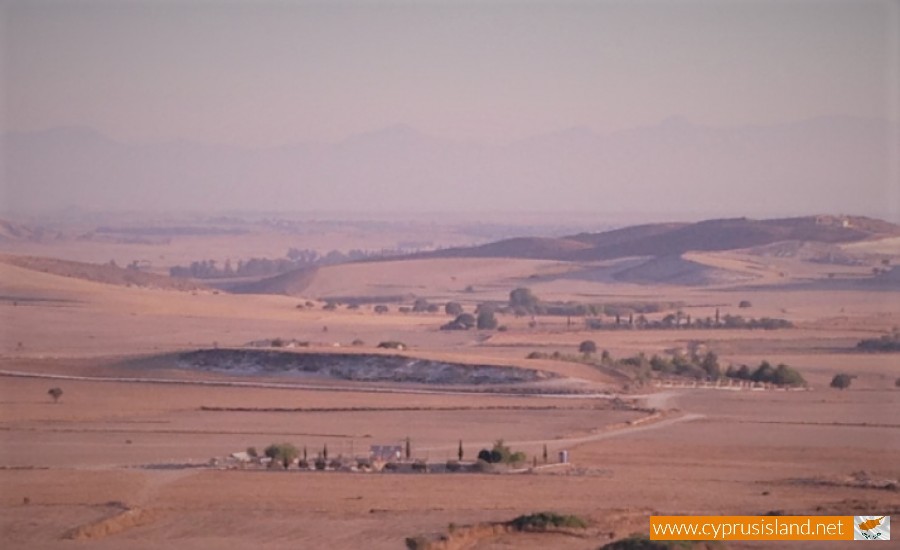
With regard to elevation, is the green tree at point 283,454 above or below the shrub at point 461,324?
below

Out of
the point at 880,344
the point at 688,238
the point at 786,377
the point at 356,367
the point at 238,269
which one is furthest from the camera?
the point at 238,269

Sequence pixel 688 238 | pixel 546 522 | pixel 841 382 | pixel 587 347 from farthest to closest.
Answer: pixel 688 238, pixel 587 347, pixel 841 382, pixel 546 522

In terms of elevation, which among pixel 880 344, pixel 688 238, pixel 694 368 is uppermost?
pixel 688 238

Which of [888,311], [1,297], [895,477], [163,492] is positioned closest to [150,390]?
[163,492]

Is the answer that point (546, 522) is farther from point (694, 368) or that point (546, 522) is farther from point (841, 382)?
point (694, 368)

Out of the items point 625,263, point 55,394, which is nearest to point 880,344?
point 55,394

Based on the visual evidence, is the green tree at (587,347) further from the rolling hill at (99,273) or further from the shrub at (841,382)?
the rolling hill at (99,273)

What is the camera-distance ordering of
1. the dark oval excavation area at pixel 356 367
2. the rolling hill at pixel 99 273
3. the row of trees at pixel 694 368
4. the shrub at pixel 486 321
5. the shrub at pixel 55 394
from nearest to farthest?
the shrub at pixel 55 394, the dark oval excavation area at pixel 356 367, the row of trees at pixel 694 368, the shrub at pixel 486 321, the rolling hill at pixel 99 273

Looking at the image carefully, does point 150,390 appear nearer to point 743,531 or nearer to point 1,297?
point 743,531

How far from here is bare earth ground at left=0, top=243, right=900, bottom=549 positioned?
77.3ft

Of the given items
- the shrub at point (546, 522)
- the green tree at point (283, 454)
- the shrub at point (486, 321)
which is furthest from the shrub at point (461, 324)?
the shrub at point (546, 522)

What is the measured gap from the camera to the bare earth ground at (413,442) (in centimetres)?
2355

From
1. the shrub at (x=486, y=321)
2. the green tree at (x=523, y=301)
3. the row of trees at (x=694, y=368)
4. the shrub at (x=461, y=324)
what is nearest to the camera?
the row of trees at (x=694, y=368)

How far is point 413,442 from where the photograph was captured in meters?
32.2
